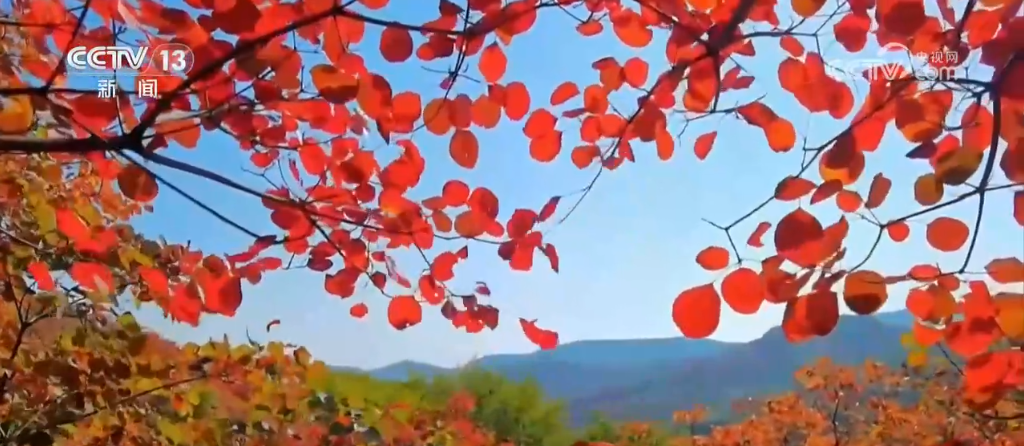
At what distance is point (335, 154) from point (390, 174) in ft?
0.43

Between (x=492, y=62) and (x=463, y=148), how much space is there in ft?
0.52

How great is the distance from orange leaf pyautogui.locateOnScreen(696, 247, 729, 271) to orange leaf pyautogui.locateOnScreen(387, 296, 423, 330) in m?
0.80

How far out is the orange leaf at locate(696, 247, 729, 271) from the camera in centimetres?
86

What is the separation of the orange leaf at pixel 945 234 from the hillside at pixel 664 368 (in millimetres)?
1721

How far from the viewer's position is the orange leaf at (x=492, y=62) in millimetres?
1176

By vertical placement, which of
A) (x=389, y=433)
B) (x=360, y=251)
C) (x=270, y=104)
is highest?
(x=270, y=104)

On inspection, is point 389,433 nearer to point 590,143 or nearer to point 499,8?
point 590,143

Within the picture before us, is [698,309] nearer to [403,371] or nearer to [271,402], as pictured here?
[271,402]

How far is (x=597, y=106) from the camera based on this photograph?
53.5 inches

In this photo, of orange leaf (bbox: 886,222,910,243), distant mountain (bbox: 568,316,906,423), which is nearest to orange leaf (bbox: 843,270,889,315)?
orange leaf (bbox: 886,222,910,243)

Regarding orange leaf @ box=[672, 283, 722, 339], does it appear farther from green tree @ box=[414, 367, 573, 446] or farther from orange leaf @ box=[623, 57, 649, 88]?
green tree @ box=[414, 367, 573, 446]

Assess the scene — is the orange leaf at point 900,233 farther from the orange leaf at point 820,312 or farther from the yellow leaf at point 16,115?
the yellow leaf at point 16,115

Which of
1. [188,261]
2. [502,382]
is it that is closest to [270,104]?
[188,261]

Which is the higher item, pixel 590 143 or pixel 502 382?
pixel 590 143
